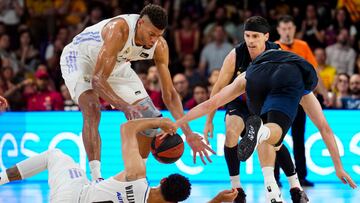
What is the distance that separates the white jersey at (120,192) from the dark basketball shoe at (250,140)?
32.0 inches

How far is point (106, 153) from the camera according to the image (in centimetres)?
1174

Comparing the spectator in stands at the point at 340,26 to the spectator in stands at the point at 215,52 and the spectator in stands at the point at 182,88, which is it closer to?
the spectator in stands at the point at 215,52

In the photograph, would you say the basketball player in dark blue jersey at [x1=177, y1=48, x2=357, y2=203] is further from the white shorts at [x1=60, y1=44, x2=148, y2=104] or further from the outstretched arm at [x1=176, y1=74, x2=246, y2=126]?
the white shorts at [x1=60, y1=44, x2=148, y2=104]

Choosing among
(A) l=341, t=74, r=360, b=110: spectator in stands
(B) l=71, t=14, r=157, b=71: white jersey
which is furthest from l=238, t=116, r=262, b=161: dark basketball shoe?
(A) l=341, t=74, r=360, b=110: spectator in stands

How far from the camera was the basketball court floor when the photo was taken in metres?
9.36

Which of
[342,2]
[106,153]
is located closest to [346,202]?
[106,153]

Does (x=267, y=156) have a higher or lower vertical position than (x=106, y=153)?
higher

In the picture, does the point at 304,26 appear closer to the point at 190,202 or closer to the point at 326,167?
the point at 326,167

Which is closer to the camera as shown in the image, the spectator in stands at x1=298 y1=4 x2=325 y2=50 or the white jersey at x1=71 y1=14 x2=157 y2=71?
the white jersey at x1=71 y1=14 x2=157 y2=71

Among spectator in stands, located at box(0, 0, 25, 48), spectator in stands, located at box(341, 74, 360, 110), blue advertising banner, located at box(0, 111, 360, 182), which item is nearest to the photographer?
blue advertising banner, located at box(0, 111, 360, 182)

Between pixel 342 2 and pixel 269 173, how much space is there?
7.90 meters

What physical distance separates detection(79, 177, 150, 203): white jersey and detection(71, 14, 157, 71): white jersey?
5.88ft

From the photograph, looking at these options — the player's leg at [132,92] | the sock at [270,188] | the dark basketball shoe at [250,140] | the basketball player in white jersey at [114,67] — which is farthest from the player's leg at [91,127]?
the dark basketball shoe at [250,140]

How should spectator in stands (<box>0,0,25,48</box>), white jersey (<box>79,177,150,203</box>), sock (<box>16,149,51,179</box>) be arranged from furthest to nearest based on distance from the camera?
spectator in stands (<box>0,0,25,48</box>) → sock (<box>16,149,51,179</box>) → white jersey (<box>79,177,150,203</box>)
